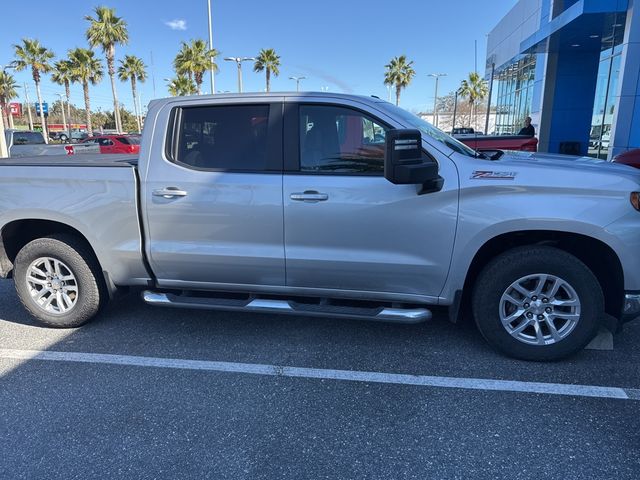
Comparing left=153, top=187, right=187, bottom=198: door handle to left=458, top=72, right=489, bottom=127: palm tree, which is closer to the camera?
left=153, top=187, right=187, bottom=198: door handle

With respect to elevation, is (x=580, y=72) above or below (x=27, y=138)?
above

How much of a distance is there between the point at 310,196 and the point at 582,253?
2046 millimetres

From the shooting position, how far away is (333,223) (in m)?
3.54

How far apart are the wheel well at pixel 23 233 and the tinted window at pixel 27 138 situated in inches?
836

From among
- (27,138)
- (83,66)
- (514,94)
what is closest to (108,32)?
(83,66)

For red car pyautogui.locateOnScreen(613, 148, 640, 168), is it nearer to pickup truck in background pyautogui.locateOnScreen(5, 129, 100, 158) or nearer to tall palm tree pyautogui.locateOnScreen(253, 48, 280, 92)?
pickup truck in background pyautogui.locateOnScreen(5, 129, 100, 158)

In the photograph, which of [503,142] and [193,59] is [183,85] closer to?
[193,59]

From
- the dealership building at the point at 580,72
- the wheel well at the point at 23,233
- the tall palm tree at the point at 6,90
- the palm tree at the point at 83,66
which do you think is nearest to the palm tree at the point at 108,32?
the palm tree at the point at 83,66

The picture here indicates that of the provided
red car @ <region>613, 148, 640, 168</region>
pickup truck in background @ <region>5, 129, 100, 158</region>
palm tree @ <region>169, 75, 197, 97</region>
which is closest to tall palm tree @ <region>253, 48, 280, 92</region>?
palm tree @ <region>169, 75, 197, 97</region>

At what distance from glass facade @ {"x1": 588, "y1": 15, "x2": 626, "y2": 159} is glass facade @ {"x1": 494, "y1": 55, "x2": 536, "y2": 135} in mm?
6399

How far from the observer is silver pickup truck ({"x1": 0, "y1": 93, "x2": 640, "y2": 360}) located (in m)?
3.28

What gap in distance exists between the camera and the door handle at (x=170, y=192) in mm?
3732

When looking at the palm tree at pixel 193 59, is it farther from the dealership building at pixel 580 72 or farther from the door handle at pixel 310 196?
the door handle at pixel 310 196

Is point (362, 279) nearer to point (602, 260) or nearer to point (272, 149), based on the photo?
point (272, 149)
